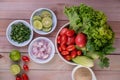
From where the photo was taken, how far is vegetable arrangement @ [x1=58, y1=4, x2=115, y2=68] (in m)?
1.09

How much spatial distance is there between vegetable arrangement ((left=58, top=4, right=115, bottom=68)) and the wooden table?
17cm

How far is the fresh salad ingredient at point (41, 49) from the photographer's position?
1271 millimetres

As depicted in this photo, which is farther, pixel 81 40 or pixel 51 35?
pixel 51 35

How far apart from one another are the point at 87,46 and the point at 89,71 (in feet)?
0.59

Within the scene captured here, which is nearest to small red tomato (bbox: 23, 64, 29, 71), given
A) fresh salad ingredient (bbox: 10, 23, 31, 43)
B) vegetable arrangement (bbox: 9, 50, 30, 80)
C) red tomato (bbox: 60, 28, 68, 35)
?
vegetable arrangement (bbox: 9, 50, 30, 80)

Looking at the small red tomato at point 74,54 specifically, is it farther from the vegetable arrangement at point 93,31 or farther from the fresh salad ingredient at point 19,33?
the fresh salad ingredient at point 19,33

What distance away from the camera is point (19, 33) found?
1.27 metres

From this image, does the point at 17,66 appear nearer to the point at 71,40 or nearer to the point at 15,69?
the point at 15,69

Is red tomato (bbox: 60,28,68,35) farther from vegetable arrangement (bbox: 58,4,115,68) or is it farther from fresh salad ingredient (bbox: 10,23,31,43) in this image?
fresh salad ingredient (bbox: 10,23,31,43)

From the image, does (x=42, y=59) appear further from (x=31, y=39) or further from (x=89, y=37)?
(x=89, y=37)

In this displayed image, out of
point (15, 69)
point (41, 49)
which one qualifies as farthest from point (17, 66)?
point (41, 49)

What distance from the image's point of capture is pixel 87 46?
1114mm

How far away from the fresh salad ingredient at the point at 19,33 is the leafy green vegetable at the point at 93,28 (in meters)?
0.23

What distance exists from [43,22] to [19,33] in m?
0.11
